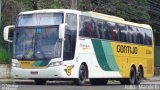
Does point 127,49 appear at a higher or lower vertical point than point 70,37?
lower

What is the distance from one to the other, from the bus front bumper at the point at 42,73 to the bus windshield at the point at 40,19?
7.05 feet

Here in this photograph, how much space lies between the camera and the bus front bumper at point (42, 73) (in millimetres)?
23312

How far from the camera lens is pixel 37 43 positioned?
78.3 feet

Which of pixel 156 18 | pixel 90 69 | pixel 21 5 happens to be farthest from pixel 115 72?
pixel 156 18

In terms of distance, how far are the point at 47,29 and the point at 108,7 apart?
777 inches

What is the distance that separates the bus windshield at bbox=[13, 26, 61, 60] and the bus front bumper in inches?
21.9

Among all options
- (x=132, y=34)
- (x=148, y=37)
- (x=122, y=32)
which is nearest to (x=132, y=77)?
(x=132, y=34)

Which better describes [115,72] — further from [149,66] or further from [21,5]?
[21,5]

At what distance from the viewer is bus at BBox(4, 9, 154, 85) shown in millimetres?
23484

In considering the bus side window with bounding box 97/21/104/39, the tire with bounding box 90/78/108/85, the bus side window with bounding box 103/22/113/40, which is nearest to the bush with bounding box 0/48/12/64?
the tire with bounding box 90/78/108/85

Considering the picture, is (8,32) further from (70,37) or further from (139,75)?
(139,75)

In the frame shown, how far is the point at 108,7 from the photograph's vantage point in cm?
4316

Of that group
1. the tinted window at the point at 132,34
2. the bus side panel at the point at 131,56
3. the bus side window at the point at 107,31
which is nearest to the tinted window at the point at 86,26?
the bus side window at the point at 107,31

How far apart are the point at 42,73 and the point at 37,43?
143 centimetres
